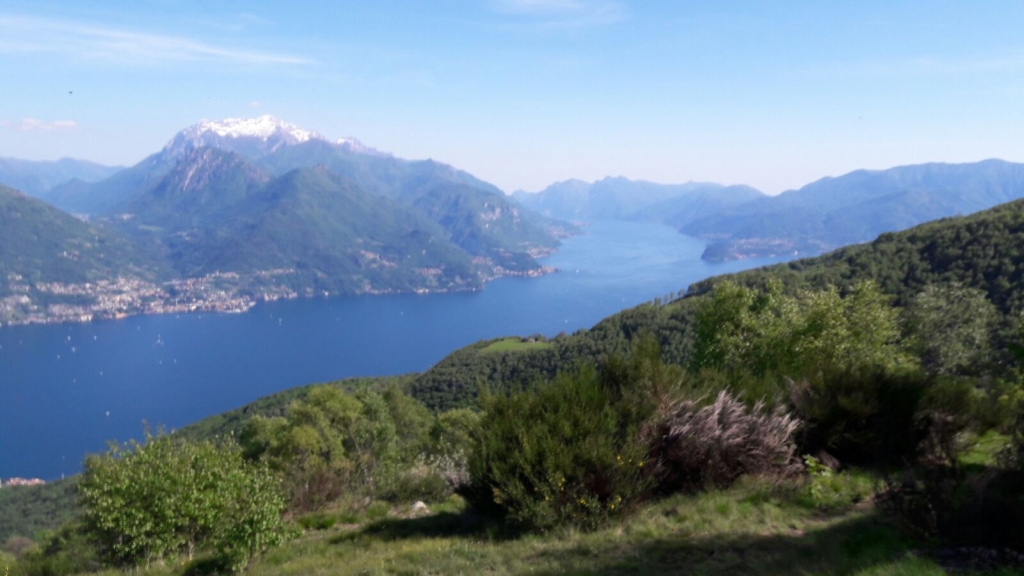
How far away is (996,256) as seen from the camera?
38.5m

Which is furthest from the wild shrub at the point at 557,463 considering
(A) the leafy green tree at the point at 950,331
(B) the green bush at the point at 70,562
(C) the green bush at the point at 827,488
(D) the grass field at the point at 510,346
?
(D) the grass field at the point at 510,346

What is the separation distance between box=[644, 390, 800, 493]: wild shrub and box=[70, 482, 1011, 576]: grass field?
0.34 metres

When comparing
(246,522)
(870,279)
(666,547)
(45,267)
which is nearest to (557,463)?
(666,547)

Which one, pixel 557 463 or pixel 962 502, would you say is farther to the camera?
pixel 557 463

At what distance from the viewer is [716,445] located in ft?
25.4

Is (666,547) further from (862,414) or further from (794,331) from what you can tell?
(794,331)

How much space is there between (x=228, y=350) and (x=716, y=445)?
421 feet

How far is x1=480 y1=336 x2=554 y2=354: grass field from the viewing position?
76.3 m

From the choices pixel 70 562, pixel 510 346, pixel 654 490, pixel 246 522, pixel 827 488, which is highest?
pixel 246 522

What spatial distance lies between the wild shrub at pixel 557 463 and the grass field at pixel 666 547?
0.87ft

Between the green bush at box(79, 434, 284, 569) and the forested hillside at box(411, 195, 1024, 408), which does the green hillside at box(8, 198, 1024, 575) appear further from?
the forested hillside at box(411, 195, 1024, 408)

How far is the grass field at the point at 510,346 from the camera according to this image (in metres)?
76.3

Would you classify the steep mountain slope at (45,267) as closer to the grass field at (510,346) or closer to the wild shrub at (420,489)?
the grass field at (510,346)

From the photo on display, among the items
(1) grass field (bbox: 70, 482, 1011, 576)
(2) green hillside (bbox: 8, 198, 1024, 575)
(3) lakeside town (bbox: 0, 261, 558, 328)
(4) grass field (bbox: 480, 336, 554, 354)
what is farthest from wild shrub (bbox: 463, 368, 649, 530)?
(3) lakeside town (bbox: 0, 261, 558, 328)
